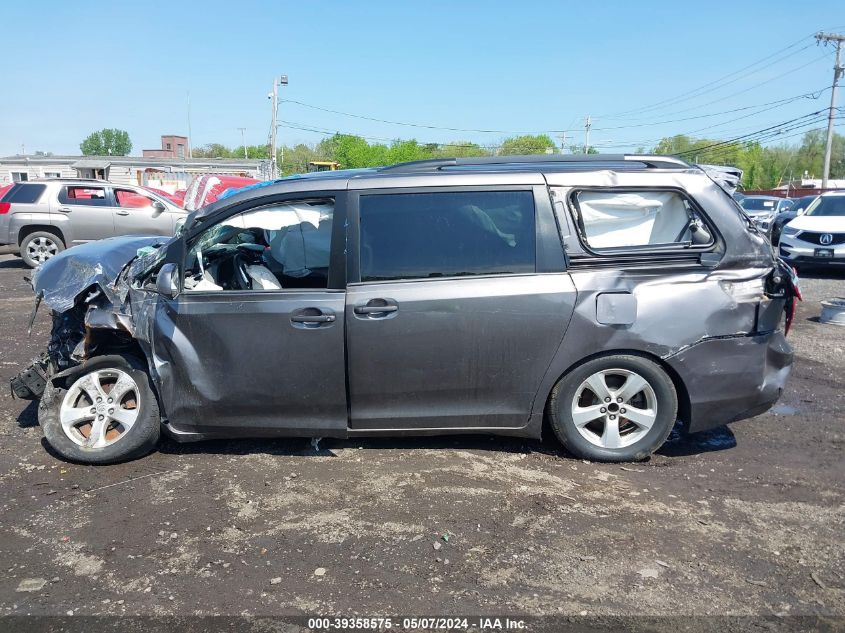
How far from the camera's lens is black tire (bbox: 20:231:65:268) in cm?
1333

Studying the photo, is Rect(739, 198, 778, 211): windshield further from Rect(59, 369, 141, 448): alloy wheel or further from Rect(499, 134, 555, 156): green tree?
Rect(499, 134, 555, 156): green tree

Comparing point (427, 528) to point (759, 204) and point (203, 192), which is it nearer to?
point (203, 192)

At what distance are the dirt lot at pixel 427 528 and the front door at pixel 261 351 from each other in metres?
0.37

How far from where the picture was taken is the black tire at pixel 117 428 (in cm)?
433

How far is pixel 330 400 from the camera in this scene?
4172mm

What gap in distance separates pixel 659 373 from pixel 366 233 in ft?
Result: 6.61

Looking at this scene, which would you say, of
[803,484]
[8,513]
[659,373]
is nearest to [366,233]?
[659,373]

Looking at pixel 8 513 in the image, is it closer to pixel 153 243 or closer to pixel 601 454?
pixel 153 243

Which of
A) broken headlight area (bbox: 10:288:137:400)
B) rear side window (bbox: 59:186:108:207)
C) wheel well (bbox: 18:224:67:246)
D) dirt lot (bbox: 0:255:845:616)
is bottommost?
dirt lot (bbox: 0:255:845:616)

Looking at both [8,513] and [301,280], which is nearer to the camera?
[8,513]

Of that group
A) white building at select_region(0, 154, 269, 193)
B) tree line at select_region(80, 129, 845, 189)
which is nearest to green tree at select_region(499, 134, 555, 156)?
tree line at select_region(80, 129, 845, 189)

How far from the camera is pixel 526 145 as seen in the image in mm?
64312

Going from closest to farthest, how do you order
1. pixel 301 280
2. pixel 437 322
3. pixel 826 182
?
pixel 437 322
pixel 301 280
pixel 826 182

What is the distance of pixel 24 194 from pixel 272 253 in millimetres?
11154
